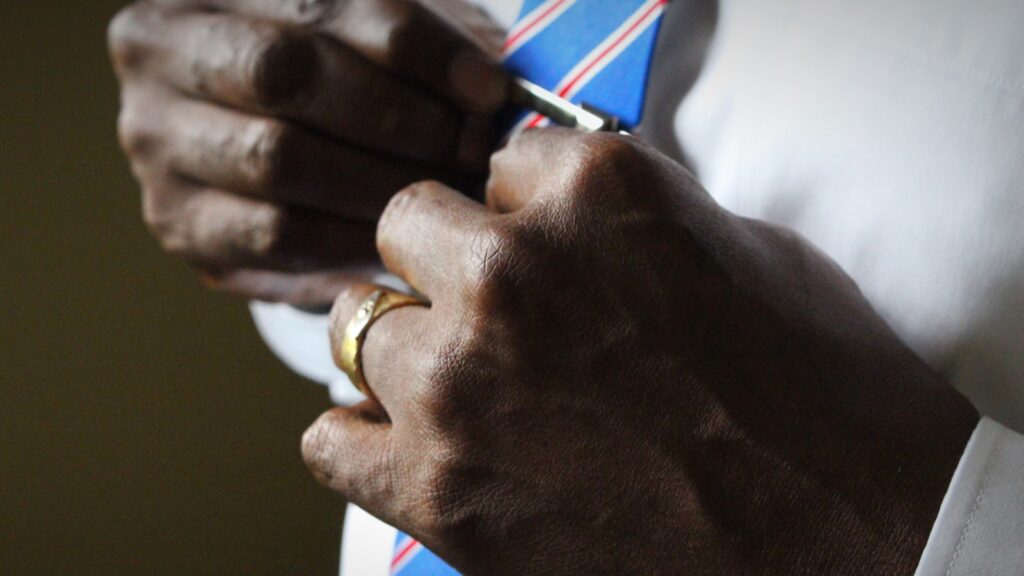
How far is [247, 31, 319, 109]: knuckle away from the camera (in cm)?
53

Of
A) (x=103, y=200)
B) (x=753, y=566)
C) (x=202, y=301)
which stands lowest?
(x=202, y=301)

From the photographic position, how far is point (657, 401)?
1.18 ft

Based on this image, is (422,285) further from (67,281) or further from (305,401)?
(305,401)

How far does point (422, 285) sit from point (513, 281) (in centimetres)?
7

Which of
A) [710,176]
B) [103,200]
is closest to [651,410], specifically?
[710,176]

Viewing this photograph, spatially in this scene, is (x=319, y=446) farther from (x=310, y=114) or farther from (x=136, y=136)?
(x=136, y=136)

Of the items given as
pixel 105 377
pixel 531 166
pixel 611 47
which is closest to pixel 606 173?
pixel 531 166

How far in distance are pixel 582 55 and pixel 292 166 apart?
18 centimetres

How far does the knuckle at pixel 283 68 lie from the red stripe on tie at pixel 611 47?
0.15 meters

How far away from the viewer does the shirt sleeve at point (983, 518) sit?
325mm

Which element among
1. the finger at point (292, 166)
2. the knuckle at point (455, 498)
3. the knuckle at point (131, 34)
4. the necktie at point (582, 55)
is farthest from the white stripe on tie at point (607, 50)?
the knuckle at point (131, 34)

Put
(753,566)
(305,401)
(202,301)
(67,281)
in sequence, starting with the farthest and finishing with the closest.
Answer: (305,401)
(202,301)
(67,281)
(753,566)

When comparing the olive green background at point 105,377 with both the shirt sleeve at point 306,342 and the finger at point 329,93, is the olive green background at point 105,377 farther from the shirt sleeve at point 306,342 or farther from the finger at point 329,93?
the finger at point 329,93

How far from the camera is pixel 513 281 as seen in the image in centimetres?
37
